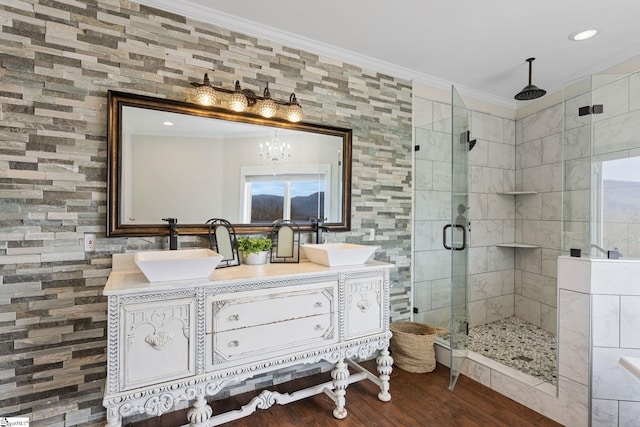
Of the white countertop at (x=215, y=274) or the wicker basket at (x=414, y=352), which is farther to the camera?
the wicker basket at (x=414, y=352)

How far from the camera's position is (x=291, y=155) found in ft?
8.16

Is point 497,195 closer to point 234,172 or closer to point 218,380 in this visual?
point 234,172

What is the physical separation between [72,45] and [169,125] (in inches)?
25.3

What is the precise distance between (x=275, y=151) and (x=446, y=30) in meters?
1.60

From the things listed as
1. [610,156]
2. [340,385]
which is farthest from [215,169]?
[610,156]

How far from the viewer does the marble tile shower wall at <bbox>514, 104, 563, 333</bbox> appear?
3.31m

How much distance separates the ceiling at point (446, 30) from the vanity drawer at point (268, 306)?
188 centimetres

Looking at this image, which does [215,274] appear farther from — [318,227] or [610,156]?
[610,156]

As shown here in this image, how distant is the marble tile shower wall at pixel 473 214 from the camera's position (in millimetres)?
3049

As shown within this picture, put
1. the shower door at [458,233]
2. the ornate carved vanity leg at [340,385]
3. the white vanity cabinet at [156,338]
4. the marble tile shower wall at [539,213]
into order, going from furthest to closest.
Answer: the marble tile shower wall at [539,213]
the shower door at [458,233]
the ornate carved vanity leg at [340,385]
the white vanity cabinet at [156,338]

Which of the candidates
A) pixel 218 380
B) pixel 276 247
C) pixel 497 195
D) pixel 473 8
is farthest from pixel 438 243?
pixel 218 380

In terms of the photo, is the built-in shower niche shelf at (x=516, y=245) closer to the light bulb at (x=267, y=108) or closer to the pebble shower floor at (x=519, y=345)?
the pebble shower floor at (x=519, y=345)

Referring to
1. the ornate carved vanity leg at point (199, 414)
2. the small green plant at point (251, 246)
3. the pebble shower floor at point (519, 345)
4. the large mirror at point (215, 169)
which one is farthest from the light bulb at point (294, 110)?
the pebble shower floor at point (519, 345)

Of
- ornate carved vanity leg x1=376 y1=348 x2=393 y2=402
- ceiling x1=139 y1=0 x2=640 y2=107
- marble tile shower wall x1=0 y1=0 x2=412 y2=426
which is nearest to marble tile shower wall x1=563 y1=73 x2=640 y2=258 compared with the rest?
ceiling x1=139 y1=0 x2=640 y2=107
